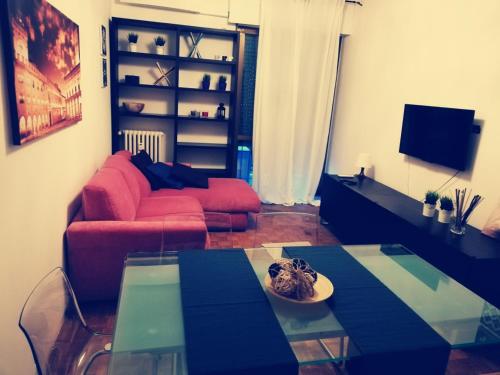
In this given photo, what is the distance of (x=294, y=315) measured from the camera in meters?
1.49

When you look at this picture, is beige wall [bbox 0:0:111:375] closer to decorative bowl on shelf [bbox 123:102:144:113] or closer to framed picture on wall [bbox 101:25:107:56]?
framed picture on wall [bbox 101:25:107:56]

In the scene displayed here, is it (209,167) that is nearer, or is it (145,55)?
(145,55)

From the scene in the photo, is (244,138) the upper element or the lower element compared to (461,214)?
upper

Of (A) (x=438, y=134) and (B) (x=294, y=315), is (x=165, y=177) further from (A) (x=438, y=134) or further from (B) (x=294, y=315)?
(B) (x=294, y=315)

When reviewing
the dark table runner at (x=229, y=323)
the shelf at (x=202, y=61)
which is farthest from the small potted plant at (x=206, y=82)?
the dark table runner at (x=229, y=323)

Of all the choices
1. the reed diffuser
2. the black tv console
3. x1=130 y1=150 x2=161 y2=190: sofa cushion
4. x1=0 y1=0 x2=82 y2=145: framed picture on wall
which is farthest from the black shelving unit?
the reed diffuser

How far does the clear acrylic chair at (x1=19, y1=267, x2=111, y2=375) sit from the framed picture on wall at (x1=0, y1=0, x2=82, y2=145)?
632 millimetres

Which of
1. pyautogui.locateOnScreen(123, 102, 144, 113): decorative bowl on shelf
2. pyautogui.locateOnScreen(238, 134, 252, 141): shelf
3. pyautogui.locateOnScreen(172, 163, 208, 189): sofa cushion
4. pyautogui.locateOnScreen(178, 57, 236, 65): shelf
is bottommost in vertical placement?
pyautogui.locateOnScreen(172, 163, 208, 189): sofa cushion

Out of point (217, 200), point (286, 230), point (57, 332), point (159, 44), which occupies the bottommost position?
point (286, 230)

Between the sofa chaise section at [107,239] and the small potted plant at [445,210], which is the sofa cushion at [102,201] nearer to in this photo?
the sofa chaise section at [107,239]

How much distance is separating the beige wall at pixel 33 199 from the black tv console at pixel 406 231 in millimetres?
2529

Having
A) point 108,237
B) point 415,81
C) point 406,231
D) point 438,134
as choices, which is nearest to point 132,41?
point 108,237

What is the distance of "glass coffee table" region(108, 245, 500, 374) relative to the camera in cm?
130

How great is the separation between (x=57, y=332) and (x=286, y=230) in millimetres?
2969
